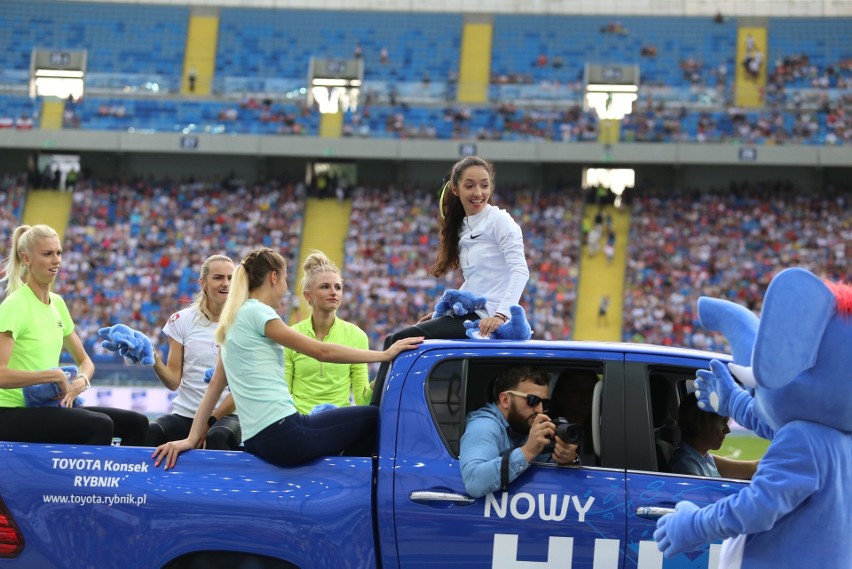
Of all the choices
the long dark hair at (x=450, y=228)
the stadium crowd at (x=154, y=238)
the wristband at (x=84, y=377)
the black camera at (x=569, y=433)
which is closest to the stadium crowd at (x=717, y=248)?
the stadium crowd at (x=154, y=238)

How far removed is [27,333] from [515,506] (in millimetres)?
2457

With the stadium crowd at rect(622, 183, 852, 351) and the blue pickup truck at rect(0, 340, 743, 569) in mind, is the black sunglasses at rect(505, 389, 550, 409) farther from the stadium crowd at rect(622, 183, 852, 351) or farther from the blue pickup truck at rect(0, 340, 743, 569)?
the stadium crowd at rect(622, 183, 852, 351)

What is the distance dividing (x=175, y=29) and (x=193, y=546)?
1477 inches

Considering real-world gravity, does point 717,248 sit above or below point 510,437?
above

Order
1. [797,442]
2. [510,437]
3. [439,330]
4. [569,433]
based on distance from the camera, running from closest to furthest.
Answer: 1. [797,442]
2. [569,433]
3. [510,437]
4. [439,330]

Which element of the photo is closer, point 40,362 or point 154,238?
point 40,362

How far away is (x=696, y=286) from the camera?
29609 millimetres

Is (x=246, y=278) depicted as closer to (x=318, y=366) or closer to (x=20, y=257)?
(x=20, y=257)

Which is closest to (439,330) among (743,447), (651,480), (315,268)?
(315,268)

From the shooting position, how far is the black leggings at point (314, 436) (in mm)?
4270

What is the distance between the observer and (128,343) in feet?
18.1

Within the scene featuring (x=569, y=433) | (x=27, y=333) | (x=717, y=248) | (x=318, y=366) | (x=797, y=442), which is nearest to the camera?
(x=797, y=442)

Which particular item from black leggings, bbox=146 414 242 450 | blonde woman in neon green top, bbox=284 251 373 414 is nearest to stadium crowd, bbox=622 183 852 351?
blonde woman in neon green top, bbox=284 251 373 414

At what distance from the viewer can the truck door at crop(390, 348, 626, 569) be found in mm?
4020
